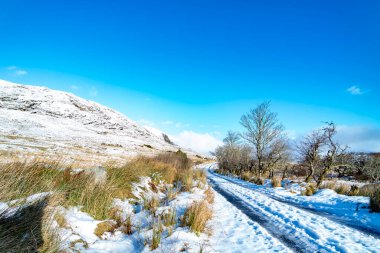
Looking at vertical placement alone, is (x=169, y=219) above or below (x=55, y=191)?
below

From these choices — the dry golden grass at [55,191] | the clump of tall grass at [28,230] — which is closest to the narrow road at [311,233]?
the dry golden grass at [55,191]

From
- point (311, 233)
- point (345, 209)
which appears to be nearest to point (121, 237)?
point (311, 233)

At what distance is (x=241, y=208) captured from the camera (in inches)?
407

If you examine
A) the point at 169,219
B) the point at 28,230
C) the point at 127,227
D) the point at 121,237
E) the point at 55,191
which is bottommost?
the point at 121,237

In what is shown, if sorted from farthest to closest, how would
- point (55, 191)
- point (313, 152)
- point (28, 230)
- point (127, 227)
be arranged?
point (313, 152) < point (127, 227) < point (55, 191) < point (28, 230)

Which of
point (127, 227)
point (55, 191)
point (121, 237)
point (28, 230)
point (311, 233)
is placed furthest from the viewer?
point (311, 233)

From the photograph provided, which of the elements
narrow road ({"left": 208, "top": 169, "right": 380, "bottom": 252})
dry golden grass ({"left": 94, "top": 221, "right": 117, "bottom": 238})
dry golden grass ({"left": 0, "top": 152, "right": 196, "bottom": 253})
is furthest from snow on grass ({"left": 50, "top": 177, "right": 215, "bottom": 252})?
narrow road ({"left": 208, "top": 169, "right": 380, "bottom": 252})

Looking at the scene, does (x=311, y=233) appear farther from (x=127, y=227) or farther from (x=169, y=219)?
(x=127, y=227)

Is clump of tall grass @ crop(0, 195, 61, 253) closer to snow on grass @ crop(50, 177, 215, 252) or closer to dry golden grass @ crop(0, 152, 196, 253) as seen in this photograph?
dry golden grass @ crop(0, 152, 196, 253)

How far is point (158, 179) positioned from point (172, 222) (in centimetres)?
573

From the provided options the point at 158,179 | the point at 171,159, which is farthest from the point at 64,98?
the point at 158,179

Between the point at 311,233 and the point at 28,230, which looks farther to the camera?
the point at 311,233

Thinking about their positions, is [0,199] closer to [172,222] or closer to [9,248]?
[9,248]

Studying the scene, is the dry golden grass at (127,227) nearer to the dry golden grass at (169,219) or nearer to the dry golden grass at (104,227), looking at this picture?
the dry golden grass at (104,227)
